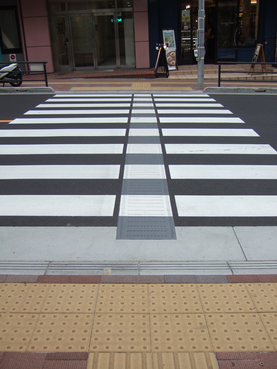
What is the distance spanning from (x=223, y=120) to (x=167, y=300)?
7685mm

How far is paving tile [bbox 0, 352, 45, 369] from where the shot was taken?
278cm

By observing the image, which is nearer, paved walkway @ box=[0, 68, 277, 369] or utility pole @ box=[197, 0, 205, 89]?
paved walkway @ box=[0, 68, 277, 369]

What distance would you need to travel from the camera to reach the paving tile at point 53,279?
3.76m

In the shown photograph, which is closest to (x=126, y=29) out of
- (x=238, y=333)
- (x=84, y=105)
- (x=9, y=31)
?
(x=9, y=31)

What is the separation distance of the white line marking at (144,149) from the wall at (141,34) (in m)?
13.7

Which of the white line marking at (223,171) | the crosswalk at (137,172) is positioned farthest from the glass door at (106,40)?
the white line marking at (223,171)

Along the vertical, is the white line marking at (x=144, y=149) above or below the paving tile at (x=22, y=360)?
above

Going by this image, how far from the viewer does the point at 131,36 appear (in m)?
20.8

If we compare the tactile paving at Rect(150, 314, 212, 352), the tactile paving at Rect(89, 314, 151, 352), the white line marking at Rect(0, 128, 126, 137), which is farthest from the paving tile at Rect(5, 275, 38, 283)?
the white line marking at Rect(0, 128, 126, 137)

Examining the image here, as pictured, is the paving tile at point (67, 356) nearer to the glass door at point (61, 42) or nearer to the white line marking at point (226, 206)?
the white line marking at point (226, 206)

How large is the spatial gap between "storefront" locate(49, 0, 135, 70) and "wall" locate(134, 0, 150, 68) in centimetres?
53

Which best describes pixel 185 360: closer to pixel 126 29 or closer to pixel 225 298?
pixel 225 298

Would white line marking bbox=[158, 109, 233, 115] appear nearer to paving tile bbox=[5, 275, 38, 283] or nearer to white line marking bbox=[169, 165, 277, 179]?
white line marking bbox=[169, 165, 277, 179]

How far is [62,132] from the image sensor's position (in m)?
9.41
